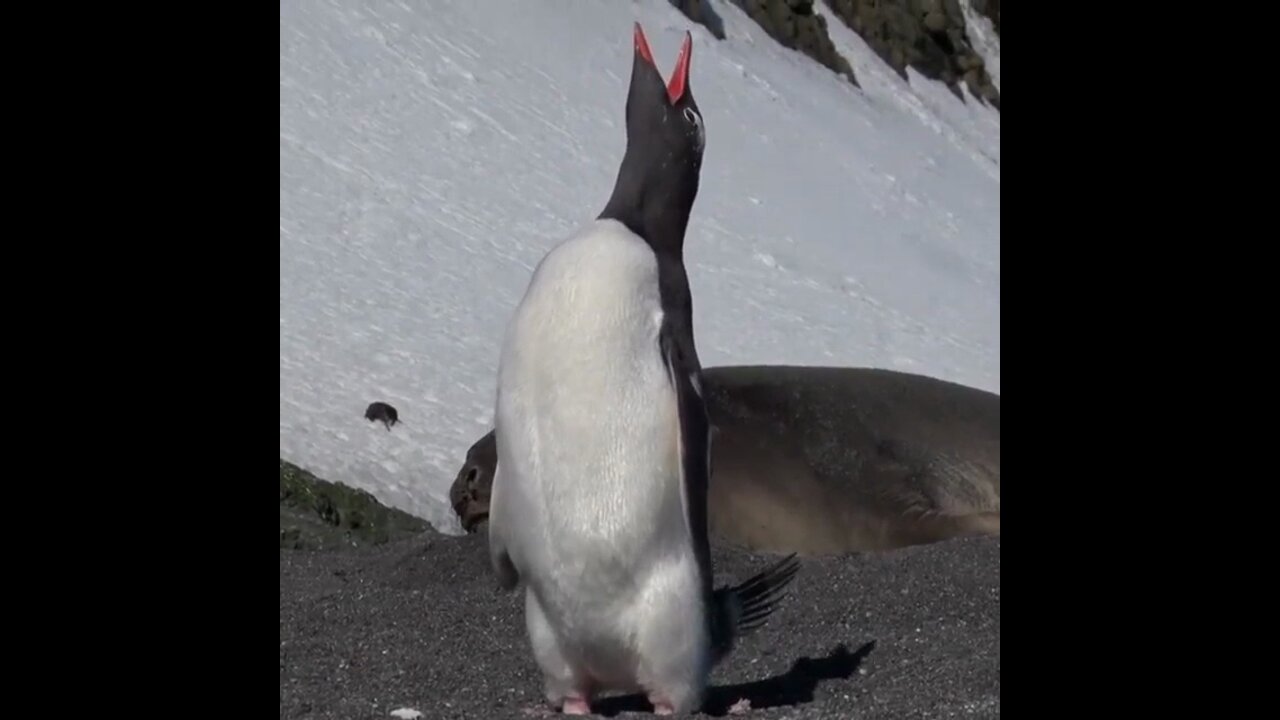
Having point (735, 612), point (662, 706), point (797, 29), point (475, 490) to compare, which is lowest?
point (797, 29)

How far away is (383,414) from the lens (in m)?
8.59

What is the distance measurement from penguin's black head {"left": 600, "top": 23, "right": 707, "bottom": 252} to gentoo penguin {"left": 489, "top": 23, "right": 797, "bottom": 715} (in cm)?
7

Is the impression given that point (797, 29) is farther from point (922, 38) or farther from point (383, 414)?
point (383, 414)

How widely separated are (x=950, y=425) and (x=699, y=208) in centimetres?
813


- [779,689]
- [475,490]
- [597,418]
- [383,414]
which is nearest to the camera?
[597,418]

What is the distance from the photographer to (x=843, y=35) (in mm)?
22312

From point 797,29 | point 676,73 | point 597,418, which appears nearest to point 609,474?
point 597,418

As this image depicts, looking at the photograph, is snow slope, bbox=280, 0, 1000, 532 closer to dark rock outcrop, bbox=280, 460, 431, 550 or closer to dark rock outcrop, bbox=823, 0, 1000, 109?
dark rock outcrop, bbox=280, 460, 431, 550

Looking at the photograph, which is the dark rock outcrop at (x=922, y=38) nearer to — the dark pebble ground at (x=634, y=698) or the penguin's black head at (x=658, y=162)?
the dark pebble ground at (x=634, y=698)

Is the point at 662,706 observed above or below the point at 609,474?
below

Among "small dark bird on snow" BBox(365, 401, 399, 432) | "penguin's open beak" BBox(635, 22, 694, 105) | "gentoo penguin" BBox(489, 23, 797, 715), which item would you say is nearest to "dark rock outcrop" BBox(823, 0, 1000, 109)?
"small dark bird on snow" BBox(365, 401, 399, 432)

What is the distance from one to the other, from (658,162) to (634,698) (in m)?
1.21
